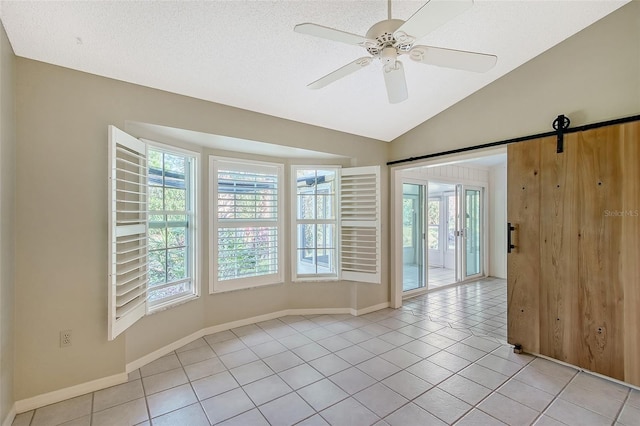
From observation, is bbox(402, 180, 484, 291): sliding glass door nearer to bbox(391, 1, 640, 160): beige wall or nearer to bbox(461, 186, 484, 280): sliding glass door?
bbox(461, 186, 484, 280): sliding glass door

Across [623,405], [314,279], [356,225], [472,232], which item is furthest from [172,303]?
[472,232]

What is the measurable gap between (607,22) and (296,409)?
3.92 metres

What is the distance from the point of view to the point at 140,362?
2.71 metres

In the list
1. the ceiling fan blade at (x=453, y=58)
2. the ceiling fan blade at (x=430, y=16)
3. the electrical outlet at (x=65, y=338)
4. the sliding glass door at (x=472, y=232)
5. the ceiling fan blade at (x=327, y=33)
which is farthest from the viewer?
the sliding glass door at (x=472, y=232)

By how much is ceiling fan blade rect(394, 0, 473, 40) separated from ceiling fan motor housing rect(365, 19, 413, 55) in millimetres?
50

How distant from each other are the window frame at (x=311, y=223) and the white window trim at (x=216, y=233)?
145 mm

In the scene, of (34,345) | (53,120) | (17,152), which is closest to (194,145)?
(53,120)

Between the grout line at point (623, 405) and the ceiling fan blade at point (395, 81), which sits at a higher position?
the ceiling fan blade at point (395, 81)

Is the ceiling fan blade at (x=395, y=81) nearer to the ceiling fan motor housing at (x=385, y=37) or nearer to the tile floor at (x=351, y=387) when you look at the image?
the ceiling fan motor housing at (x=385, y=37)

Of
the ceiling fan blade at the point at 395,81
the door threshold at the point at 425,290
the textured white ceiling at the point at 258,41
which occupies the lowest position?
the door threshold at the point at 425,290

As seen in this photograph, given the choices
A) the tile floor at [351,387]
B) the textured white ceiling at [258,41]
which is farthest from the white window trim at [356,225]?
the textured white ceiling at [258,41]

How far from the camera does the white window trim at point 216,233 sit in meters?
3.46

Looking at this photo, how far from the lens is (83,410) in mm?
2129

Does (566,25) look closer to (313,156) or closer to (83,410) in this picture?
(313,156)
